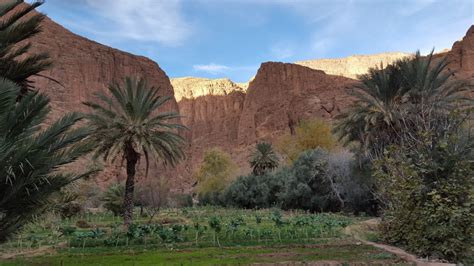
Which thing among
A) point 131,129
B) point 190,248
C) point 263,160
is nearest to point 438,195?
point 190,248

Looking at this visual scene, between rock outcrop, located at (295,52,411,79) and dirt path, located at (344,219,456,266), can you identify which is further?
rock outcrop, located at (295,52,411,79)

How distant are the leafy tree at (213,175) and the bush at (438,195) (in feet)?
140

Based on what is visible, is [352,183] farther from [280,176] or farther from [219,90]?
[219,90]

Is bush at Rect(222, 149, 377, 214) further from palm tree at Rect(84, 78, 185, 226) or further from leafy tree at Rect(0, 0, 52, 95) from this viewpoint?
leafy tree at Rect(0, 0, 52, 95)

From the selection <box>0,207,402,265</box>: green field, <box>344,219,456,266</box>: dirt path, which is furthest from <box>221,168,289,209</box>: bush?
<box>0,207,402,265</box>: green field

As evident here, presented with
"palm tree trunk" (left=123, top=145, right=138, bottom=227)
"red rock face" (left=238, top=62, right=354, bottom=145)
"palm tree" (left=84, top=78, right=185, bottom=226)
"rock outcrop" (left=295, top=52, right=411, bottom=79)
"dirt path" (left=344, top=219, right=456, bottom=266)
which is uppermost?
"rock outcrop" (left=295, top=52, right=411, bottom=79)

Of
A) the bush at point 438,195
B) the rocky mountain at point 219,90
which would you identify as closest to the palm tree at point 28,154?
the bush at point 438,195

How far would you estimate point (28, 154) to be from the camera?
26.6 feet

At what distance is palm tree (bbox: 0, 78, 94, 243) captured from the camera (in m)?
7.82

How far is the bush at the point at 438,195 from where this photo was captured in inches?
480

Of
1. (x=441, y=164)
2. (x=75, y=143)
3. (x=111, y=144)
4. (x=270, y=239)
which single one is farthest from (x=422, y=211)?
(x=111, y=144)

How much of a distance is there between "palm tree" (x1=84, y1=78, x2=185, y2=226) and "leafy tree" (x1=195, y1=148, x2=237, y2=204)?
33.3m

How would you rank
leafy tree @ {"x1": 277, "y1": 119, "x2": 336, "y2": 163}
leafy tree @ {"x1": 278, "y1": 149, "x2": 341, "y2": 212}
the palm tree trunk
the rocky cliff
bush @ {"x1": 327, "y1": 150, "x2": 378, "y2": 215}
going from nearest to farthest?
the palm tree trunk < bush @ {"x1": 327, "y1": 150, "x2": 378, "y2": 215} < leafy tree @ {"x1": 278, "y1": 149, "x2": 341, "y2": 212} < leafy tree @ {"x1": 277, "y1": 119, "x2": 336, "y2": 163} < the rocky cliff

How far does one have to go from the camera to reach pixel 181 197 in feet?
182
